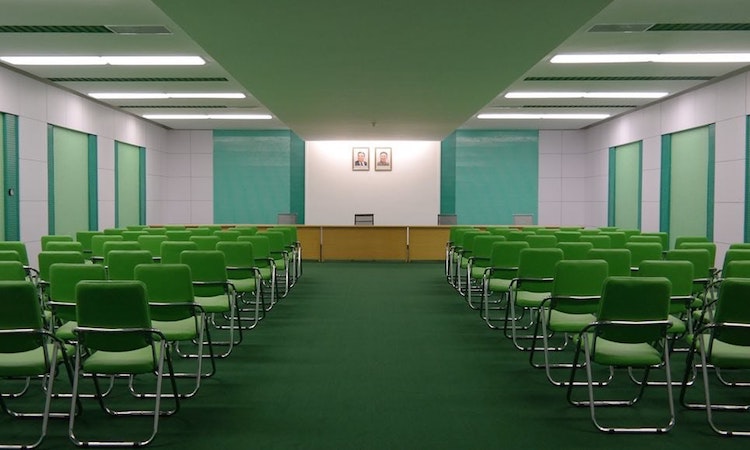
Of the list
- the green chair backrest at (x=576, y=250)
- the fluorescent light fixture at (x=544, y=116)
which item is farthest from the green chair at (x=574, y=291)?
the fluorescent light fixture at (x=544, y=116)

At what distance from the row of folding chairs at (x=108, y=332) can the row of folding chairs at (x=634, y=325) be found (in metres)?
2.54

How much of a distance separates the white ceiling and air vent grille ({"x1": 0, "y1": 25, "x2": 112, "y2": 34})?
0.46 ft

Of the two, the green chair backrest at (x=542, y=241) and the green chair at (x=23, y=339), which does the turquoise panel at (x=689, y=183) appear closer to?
the green chair backrest at (x=542, y=241)

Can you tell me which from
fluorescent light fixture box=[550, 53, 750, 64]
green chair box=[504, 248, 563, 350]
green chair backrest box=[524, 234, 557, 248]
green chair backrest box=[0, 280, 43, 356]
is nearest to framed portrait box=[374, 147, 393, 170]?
fluorescent light fixture box=[550, 53, 750, 64]

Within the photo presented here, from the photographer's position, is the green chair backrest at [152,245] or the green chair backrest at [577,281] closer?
the green chair backrest at [577,281]

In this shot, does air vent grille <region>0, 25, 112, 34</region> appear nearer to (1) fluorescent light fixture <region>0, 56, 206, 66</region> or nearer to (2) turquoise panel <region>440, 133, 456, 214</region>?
(1) fluorescent light fixture <region>0, 56, 206, 66</region>

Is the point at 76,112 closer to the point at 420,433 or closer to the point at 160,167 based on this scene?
Result: the point at 160,167

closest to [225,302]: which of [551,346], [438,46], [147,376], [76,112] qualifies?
[147,376]

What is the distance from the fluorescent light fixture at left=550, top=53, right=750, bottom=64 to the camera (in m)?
10.2

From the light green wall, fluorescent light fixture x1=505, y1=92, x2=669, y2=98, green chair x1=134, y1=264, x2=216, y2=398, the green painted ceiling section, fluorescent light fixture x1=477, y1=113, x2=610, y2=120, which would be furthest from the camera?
the light green wall

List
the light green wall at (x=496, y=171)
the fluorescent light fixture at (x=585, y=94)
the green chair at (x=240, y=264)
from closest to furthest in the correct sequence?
1. the green chair at (x=240, y=264)
2. the fluorescent light fixture at (x=585, y=94)
3. the light green wall at (x=496, y=171)

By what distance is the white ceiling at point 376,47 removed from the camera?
6566mm

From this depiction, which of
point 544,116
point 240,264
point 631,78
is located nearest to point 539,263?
point 240,264

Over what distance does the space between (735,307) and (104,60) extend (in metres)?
10.2
